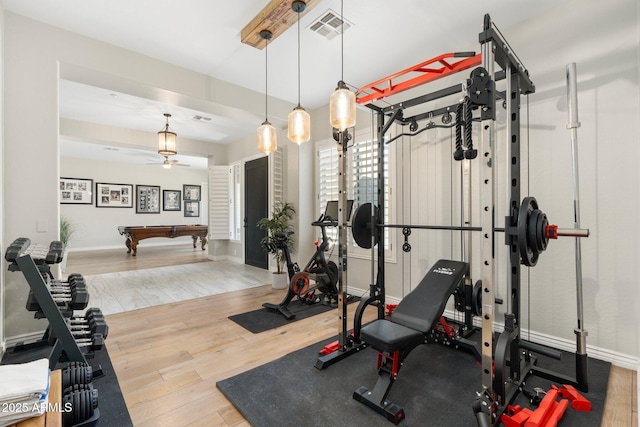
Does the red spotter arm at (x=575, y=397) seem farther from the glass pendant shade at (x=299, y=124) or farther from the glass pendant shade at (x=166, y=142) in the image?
the glass pendant shade at (x=166, y=142)

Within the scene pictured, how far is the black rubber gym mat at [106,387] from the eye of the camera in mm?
1698

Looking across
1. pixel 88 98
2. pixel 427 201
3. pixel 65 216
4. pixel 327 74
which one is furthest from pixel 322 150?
pixel 65 216

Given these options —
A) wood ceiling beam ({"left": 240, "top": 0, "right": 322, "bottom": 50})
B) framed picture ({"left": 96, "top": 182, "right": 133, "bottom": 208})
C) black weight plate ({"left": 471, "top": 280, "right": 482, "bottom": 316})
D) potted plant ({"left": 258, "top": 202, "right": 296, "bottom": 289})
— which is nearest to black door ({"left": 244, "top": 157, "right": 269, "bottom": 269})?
potted plant ({"left": 258, "top": 202, "right": 296, "bottom": 289})

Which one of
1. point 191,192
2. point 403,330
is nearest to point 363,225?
point 403,330

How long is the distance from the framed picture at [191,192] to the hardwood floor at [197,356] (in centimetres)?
777

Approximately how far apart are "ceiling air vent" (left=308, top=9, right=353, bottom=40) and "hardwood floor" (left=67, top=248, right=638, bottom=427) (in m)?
2.87

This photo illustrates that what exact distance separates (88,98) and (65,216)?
19.3 ft

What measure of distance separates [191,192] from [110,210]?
254 centimetres

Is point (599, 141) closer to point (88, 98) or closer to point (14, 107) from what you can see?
point (14, 107)

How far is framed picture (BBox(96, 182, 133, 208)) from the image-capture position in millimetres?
9195

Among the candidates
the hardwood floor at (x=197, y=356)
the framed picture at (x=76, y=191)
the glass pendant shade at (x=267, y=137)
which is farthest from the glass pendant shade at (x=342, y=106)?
the framed picture at (x=76, y=191)

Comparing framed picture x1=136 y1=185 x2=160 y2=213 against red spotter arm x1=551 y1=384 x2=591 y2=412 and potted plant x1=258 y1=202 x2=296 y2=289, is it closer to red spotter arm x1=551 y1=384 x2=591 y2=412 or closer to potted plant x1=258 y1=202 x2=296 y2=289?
potted plant x1=258 y1=202 x2=296 y2=289

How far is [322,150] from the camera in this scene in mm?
4703

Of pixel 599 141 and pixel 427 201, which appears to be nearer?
pixel 599 141
